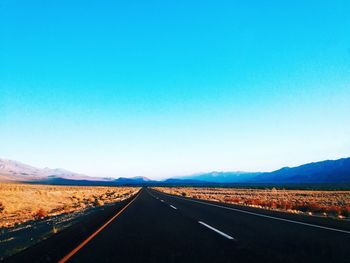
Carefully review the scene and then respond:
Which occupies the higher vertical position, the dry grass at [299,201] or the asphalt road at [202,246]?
the dry grass at [299,201]

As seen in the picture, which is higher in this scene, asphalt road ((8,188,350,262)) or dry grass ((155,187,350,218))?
dry grass ((155,187,350,218))

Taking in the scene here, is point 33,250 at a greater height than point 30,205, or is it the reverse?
point 30,205

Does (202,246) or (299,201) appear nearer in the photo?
(202,246)

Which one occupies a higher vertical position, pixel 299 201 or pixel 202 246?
pixel 299 201

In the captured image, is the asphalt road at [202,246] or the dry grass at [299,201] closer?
the asphalt road at [202,246]

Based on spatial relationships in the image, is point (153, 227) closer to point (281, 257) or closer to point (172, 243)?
point (172, 243)

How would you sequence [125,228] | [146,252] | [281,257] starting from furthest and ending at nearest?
1. [125,228]
2. [146,252]
3. [281,257]

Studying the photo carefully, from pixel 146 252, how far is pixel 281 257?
287 centimetres


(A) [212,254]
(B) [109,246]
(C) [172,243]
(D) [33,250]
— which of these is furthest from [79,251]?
(A) [212,254]

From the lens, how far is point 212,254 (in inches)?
285

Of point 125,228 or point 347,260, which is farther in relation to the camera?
point 125,228

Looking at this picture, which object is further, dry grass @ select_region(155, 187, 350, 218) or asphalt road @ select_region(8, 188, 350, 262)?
dry grass @ select_region(155, 187, 350, 218)

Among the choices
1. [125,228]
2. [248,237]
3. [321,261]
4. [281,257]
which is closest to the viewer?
[321,261]

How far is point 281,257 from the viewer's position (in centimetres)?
690
